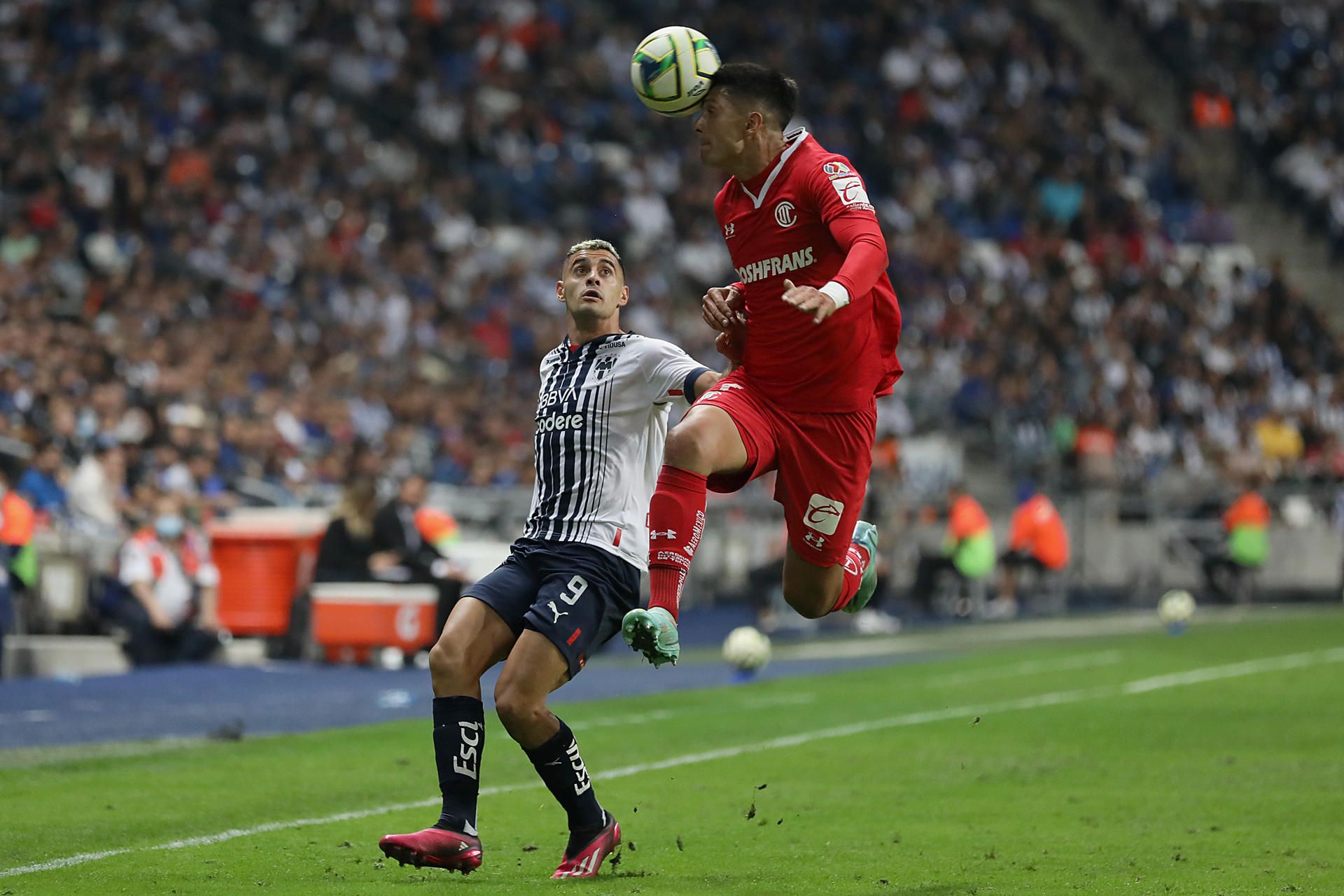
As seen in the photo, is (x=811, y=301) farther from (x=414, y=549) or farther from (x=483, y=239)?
(x=483, y=239)

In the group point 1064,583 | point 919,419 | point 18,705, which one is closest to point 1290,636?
point 1064,583

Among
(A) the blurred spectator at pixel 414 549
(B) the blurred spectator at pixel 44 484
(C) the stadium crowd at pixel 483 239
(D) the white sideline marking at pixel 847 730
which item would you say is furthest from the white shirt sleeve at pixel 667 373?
(C) the stadium crowd at pixel 483 239

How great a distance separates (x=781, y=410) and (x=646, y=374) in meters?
0.63

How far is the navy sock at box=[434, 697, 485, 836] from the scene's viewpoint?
20.9ft

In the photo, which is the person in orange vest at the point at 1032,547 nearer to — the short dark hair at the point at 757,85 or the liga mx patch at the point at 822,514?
the liga mx patch at the point at 822,514

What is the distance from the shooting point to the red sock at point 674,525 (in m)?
6.52

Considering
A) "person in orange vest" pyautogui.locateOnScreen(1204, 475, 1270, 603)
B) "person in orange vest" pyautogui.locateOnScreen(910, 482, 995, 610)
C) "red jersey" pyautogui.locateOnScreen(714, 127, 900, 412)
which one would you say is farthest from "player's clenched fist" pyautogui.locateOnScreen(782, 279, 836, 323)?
"person in orange vest" pyautogui.locateOnScreen(1204, 475, 1270, 603)

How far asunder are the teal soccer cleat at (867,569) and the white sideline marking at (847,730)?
2.36m

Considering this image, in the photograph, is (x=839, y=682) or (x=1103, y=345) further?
(x=1103, y=345)

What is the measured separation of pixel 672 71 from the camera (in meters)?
6.83

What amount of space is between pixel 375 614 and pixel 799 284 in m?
10.4

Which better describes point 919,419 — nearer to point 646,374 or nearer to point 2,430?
point 2,430

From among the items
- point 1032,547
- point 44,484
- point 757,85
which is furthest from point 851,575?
point 1032,547

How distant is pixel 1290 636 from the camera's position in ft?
65.9
